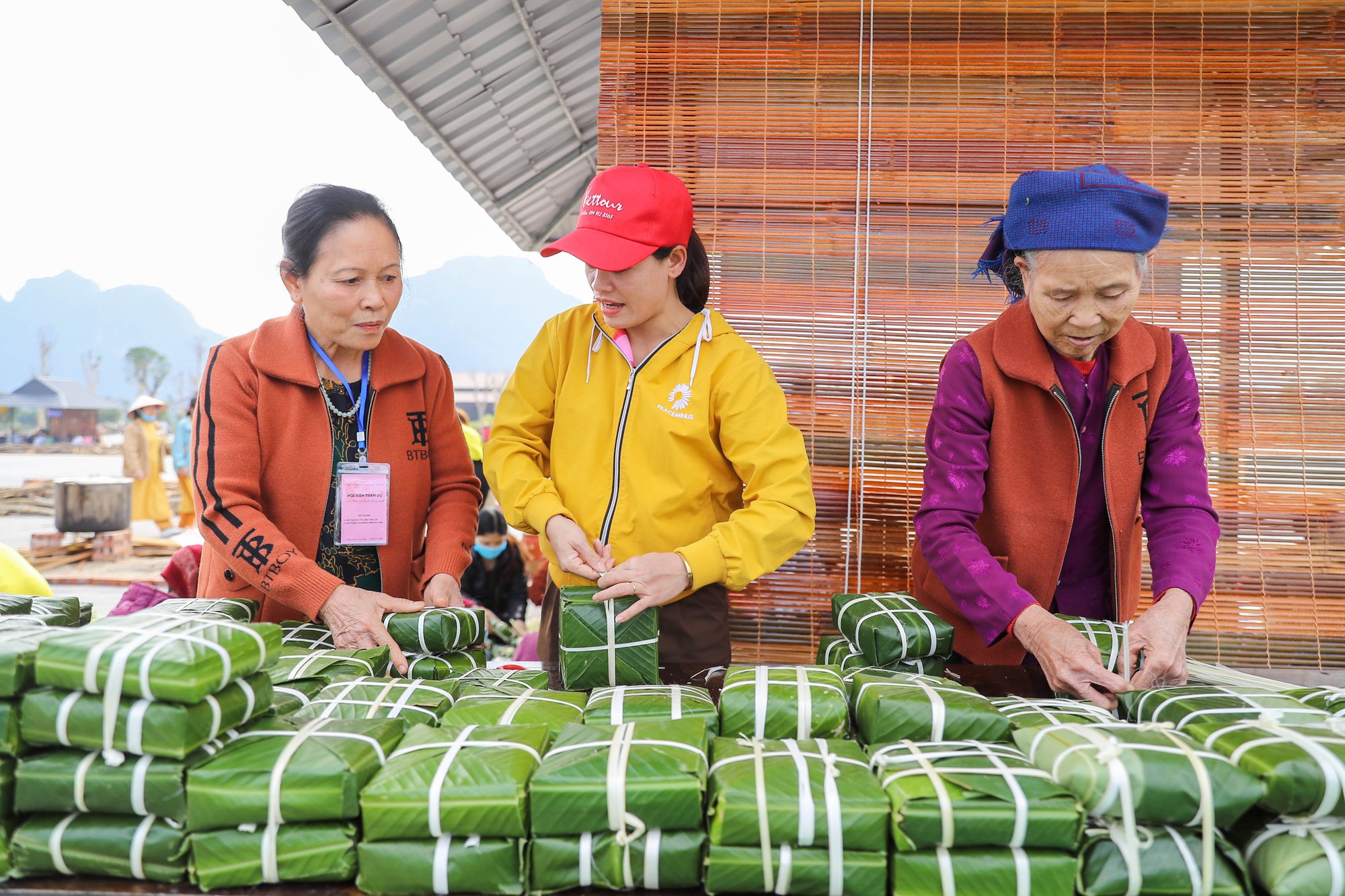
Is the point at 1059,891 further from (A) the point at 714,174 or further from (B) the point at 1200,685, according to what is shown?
(A) the point at 714,174

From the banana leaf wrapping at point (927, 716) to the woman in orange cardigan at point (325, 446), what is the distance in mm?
1110

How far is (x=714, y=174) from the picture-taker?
327cm

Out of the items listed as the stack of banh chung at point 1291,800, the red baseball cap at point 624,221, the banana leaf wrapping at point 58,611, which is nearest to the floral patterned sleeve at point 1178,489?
the stack of banh chung at point 1291,800

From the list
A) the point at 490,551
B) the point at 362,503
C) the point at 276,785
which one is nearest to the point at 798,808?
the point at 276,785

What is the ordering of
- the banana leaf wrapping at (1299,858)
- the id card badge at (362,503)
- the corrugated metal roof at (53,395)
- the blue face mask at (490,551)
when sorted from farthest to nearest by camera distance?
1. the corrugated metal roof at (53,395)
2. the blue face mask at (490,551)
3. the id card badge at (362,503)
4. the banana leaf wrapping at (1299,858)

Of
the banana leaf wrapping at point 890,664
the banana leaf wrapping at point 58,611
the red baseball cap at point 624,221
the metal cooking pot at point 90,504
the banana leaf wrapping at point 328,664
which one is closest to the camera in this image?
the banana leaf wrapping at point 328,664

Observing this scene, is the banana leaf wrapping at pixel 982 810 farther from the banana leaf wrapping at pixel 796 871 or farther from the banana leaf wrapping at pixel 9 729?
the banana leaf wrapping at pixel 9 729

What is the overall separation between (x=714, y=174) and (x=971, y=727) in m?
2.42

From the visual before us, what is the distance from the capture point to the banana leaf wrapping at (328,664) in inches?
63.2

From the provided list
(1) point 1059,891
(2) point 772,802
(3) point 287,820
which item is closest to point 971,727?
(1) point 1059,891

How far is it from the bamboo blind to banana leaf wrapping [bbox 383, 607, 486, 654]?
149 cm

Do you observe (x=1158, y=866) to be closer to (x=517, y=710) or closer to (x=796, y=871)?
(x=796, y=871)

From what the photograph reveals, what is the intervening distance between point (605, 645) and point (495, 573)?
428cm

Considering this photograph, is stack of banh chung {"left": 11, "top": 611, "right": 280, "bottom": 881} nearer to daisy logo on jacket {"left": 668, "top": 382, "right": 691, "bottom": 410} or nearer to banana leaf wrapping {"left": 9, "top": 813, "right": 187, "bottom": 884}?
banana leaf wrapping {"left": 9, "top": 813, "right": 187, "bottom": 884}
